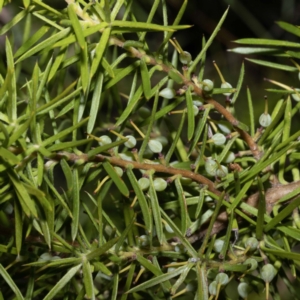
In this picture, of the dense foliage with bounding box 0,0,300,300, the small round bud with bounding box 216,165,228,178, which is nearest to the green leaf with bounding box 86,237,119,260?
the dense foliage with bounding box 0,0,300,300

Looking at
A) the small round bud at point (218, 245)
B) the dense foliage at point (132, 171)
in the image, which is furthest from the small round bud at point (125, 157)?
the small round bud at point (218, 245)

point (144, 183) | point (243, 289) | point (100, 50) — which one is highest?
point (100, 50)

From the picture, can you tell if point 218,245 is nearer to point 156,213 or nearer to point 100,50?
point 156,213

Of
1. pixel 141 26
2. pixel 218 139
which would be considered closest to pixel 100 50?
pixel 141 26

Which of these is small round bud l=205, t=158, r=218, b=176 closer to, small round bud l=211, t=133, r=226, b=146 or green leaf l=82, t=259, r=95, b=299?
small round bud l=211, t=133, r=226, b=146

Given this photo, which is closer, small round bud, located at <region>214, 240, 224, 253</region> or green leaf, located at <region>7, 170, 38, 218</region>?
green leaf, located at <region>7, 170, 38, 218</region>

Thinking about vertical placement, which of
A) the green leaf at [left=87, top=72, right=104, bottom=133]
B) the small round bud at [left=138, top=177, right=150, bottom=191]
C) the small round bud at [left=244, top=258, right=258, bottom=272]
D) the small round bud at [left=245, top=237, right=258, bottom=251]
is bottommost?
the small round bud at [left=244, top=258, right=258, bottom=272]

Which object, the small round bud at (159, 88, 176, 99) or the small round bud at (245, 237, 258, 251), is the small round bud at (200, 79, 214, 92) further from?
the small round bud at (245, 237, 258, 251)

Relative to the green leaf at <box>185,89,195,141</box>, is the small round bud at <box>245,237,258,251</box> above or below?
below

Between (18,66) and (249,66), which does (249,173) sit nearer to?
(18,66)

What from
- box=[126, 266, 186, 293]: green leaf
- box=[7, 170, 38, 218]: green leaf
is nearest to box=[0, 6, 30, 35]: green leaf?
box=[7, 170, 38, 218]: green leaf

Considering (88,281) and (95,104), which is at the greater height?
(95,104)

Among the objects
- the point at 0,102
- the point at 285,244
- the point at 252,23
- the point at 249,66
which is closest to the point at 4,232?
the point at 0,102
